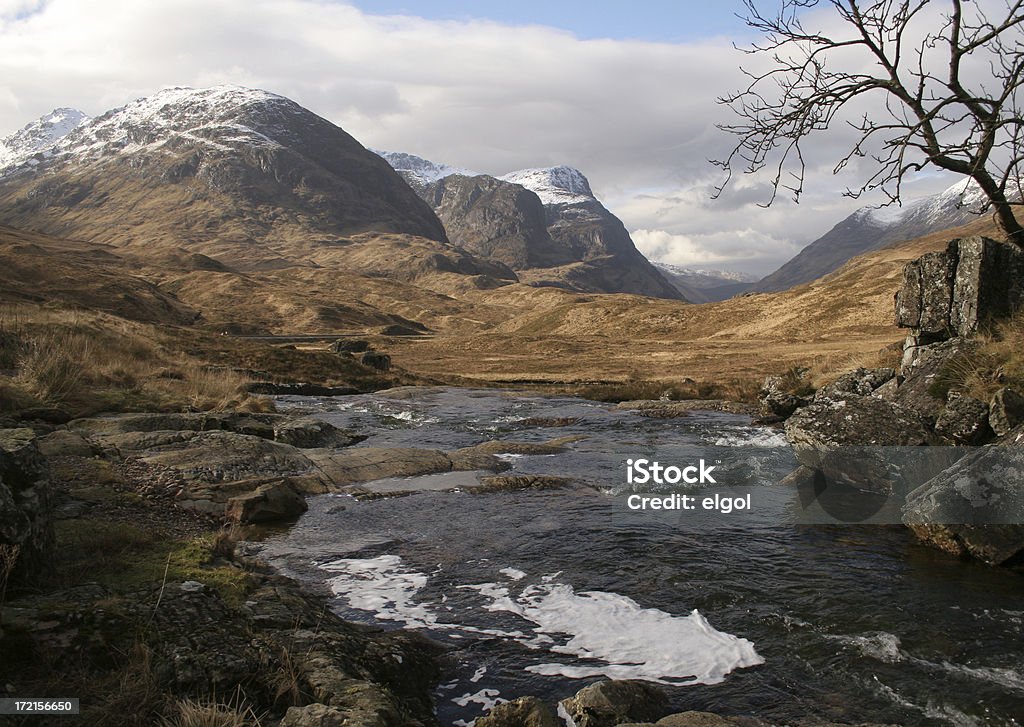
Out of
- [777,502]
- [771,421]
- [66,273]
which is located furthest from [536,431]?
[66,273]

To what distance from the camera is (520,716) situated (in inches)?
213

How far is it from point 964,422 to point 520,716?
11026 millimetres

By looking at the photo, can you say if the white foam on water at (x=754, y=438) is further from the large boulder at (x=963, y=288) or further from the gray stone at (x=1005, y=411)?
the gray stone at (x=1005, y=411)

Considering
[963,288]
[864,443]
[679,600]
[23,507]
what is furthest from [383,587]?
[963,288]

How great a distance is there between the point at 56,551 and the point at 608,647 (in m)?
6.23

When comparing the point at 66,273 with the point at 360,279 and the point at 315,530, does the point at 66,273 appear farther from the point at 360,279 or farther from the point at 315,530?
the point at 315,530

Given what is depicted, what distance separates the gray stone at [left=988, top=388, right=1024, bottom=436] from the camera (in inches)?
440

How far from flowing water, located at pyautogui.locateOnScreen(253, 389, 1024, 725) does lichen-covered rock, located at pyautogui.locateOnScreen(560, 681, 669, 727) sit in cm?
52

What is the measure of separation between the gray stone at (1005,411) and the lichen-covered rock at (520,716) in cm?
987

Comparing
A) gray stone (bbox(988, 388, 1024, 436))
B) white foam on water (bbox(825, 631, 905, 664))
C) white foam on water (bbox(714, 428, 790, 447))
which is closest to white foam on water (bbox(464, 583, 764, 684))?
white foam on water (bbox(825, 631, 905, 664))

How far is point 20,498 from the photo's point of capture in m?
6.16

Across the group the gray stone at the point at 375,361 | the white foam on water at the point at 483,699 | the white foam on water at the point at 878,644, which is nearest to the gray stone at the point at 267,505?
the white foam on water at the point at 483,699

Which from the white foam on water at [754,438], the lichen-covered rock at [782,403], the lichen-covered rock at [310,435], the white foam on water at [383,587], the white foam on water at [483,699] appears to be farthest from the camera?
the lichen-covered rock at [782,403]

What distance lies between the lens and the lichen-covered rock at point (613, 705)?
5.86 metres
